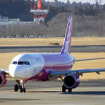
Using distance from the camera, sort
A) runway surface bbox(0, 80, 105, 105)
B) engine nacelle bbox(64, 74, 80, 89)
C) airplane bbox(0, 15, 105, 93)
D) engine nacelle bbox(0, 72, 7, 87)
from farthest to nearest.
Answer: engine nacelle bbox(0, 72, 7, 87)
engine nacelle bbox(64, 74, 80, 89)
airplane bbox(0, 15, 105, 93)
runway surface bbox(0, 80, 105, 105)

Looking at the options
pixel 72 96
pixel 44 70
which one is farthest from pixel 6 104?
pixel 44 70

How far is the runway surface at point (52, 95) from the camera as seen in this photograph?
3850 cm

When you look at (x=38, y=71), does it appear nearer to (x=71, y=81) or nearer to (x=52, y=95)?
(x=71, y=81)

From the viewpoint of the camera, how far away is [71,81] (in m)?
46.8

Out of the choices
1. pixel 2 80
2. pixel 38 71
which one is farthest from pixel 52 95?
pixel 2 80

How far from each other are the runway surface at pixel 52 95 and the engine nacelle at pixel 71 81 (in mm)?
625

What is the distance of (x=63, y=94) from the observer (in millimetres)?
44531

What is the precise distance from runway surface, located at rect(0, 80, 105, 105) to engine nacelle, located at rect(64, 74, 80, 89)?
63cm

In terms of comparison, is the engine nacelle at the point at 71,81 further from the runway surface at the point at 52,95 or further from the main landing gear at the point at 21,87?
the main landing gear at the point at 21,87

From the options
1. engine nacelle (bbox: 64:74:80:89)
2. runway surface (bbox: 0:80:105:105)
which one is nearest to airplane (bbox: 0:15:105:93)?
engine nacelle (bbox: 64:74:80:89)

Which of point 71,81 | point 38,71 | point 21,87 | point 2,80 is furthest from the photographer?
point 2,80

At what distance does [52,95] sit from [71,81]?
3726 millimetres

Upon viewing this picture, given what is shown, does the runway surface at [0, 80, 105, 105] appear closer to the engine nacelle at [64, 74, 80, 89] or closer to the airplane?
the engine nacelle at [64, 74, 80, 89]

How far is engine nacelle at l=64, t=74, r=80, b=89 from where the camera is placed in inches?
1829
